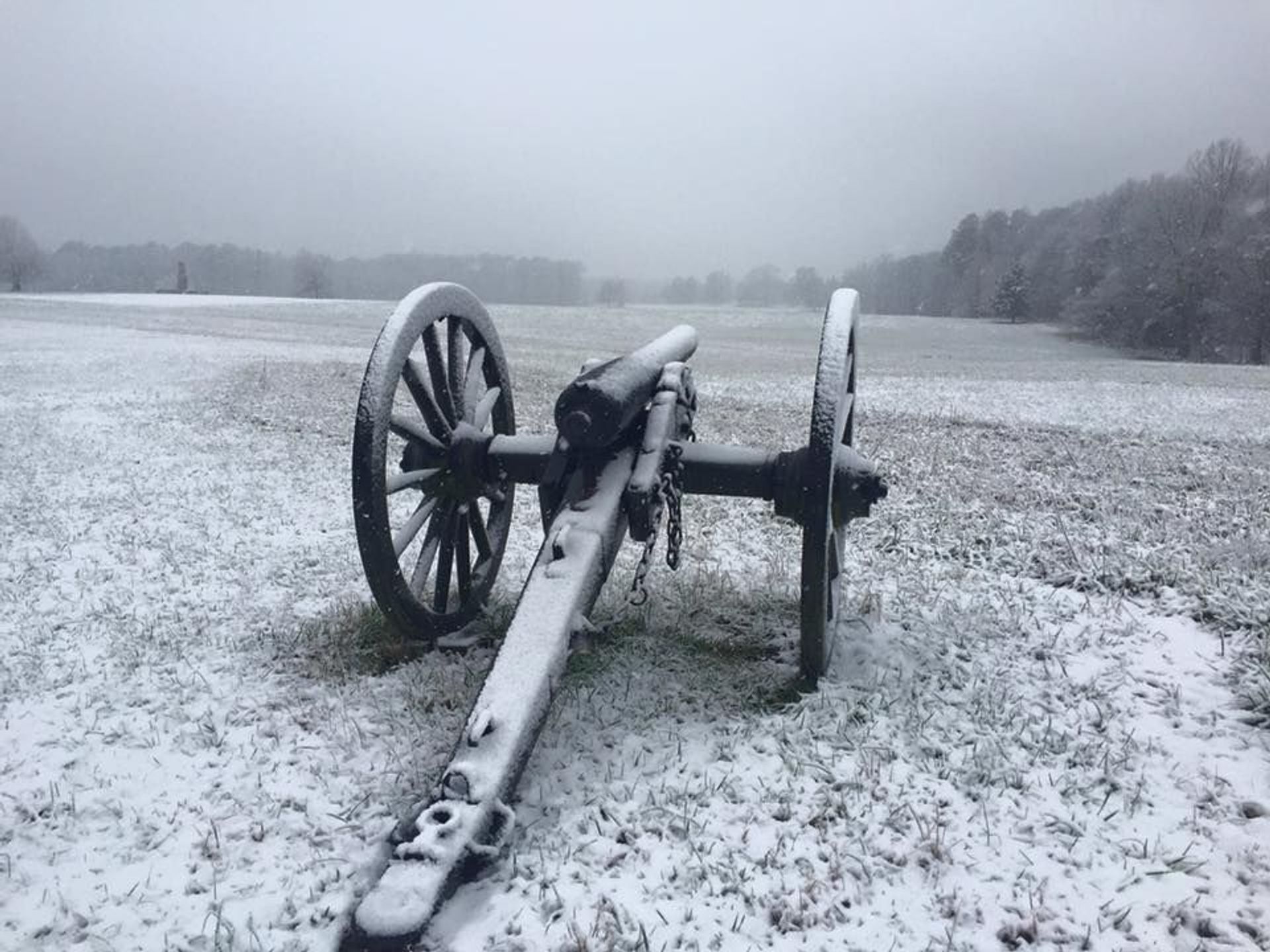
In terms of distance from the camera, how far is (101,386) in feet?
49.0

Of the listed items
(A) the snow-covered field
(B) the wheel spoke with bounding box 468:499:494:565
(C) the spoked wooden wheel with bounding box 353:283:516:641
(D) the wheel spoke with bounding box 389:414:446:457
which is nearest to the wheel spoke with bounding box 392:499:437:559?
(C) the spoked wooden wheel with bounding box 353:283:516:641

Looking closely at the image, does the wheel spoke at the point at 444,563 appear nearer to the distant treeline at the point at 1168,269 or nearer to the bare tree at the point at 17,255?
the distant treeline at the point at 1168,269

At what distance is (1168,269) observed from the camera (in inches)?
1705

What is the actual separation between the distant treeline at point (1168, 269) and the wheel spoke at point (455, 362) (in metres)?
46.3

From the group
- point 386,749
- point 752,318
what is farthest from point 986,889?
point 752,318

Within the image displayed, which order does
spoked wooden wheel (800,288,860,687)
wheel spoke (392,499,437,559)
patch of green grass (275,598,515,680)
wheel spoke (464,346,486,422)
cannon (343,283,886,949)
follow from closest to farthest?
cannon (343,283,886,949) → spoked wooden wheel (800,288,860,687) → wheel spoke (392,499,437,559) → patch of green grass (275,598,515,680) → wheel spoke (464,346,486,422)

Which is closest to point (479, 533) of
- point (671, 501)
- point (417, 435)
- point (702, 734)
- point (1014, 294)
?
point (417, 435)

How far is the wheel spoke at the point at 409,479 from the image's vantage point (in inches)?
146

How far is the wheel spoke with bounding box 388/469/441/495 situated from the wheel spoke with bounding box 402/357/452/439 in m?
0.21

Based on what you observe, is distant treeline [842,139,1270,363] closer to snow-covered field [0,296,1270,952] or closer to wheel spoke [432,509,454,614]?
snow-covered field [0,296,1270,952]

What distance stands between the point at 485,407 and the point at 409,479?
78 centimetres

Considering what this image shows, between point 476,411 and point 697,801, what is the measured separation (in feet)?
7.54

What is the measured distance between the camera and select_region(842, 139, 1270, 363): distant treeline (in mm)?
40469

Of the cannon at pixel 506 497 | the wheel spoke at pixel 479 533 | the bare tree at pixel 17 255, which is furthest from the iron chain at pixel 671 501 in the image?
the bare tree at pixel 17 255
